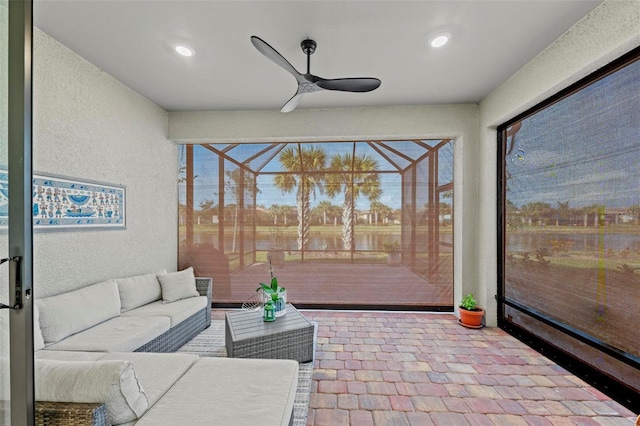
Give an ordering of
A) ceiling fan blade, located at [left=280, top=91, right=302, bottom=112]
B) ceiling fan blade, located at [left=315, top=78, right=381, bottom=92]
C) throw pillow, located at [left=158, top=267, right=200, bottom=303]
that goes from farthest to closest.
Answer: throw pillow, located at [left=158, top=267, right=200, bottom=303] → ceiling fan blade, located at [left=280, top=91, right=302, bottom=112] → ceiling fan blade, located at [left=315, top=78, right=381, bottom=92]

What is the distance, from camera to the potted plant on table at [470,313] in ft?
11.4

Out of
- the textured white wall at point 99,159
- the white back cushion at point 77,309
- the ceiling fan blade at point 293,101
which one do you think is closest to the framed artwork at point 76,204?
the textured white wall at point 99,159

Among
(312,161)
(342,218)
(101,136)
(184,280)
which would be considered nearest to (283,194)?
(312,161)

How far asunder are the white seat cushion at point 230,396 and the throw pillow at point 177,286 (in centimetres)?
166

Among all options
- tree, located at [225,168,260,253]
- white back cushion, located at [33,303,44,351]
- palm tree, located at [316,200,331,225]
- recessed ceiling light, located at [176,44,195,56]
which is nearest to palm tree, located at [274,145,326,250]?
palm tree, located at [316,200,331,225]

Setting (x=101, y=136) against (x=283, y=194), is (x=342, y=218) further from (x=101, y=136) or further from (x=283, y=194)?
(x=101, y=136)

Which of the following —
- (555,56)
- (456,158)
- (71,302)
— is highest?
(555,56)

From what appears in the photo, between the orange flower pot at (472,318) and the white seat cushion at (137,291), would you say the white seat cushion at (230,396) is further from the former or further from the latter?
the orange flower pot at (472,318)

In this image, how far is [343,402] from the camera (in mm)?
2098

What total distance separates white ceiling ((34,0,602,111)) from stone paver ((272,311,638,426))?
2803 mm

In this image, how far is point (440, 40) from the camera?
2432 mm

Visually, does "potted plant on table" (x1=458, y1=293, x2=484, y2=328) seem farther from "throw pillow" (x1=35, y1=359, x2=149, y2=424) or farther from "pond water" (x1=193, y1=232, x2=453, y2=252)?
"throw pillow" (x1=35, y1=359, x2=149, y2=424)

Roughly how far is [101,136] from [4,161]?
2223mm

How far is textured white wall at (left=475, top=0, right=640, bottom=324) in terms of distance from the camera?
1963 millimetres
